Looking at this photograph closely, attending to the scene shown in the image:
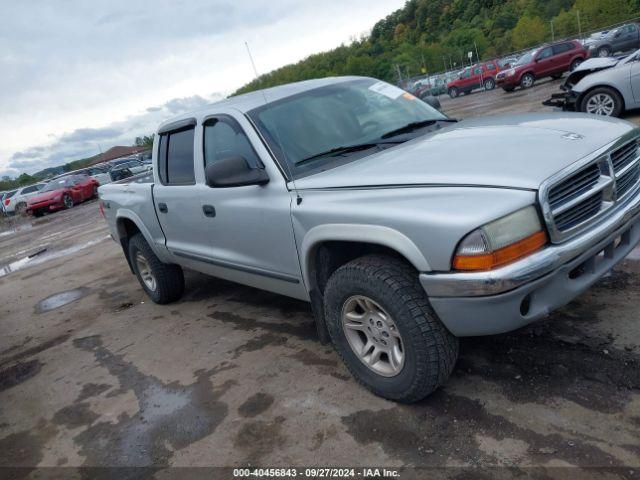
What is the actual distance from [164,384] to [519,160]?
278 cm

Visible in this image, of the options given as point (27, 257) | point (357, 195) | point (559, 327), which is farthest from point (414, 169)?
point (27, 257)

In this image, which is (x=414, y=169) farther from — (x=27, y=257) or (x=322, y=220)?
(x=27, y=257)

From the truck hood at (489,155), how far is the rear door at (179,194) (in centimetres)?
137

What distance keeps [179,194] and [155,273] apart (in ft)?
4.45

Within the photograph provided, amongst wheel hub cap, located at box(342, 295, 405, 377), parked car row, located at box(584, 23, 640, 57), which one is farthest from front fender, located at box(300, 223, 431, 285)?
parked car row, located at box(584, 23, 640, 57)

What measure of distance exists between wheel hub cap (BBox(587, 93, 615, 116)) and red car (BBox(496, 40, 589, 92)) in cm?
1491

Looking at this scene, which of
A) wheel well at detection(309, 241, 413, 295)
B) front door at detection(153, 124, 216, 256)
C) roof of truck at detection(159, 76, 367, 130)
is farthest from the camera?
front door at detection(153, 124, 216, 256)

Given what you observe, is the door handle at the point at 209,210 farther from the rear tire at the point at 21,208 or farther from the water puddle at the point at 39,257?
the rear tire at the point at 21,208

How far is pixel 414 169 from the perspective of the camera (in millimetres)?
2629

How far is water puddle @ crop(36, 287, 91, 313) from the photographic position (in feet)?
21.7

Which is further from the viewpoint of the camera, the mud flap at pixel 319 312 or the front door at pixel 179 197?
the front door at pixel 179 197

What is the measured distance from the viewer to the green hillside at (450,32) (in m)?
57.2

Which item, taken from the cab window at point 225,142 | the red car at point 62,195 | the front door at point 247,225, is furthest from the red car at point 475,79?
the front door at point 247,225

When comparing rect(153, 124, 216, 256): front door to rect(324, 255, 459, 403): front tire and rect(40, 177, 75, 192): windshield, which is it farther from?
rect(40, 177, 75, 192): windshield
